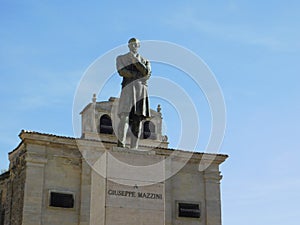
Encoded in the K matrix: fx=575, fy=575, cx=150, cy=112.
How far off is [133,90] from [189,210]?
615 inches

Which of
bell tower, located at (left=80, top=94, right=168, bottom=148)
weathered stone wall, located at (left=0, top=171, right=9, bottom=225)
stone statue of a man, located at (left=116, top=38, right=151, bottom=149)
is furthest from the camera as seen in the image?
bell tower, located at (left=80, top=94, right=168, bottom=148)

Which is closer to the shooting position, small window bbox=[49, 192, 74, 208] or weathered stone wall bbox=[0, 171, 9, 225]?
small window bbox=[49, 192, 74, 208]

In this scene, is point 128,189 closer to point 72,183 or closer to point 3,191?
point 72,183

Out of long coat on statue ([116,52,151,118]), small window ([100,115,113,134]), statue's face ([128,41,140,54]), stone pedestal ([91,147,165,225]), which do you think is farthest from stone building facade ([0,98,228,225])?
stone pedestal ([91,147,165,225])

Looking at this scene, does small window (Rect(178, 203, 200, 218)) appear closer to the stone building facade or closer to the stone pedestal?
the stone building facade

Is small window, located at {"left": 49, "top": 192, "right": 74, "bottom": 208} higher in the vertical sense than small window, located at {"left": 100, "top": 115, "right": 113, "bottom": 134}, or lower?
lower

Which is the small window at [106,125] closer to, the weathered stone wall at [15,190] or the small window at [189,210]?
the weathered stone wall at [15,190]

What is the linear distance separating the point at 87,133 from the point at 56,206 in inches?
382

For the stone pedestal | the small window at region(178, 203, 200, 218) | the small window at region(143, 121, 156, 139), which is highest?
the small window at region(143, 121, 156, 139)

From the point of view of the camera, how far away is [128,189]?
1363 centimetres

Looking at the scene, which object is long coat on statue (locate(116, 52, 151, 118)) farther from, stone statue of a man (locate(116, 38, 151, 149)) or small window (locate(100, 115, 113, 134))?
small window (locate(100, 115, 113, 134))

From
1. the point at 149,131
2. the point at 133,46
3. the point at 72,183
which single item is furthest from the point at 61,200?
the point at 133,46

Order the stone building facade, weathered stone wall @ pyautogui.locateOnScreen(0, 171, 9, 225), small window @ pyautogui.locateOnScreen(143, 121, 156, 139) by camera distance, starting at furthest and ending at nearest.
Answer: small window @ pyautogui.locateOnScreen(143, 121, 156, 139) → weathered stone wall @ pyautogui.locateOnScreen(0, 171, 9, 225) → the stone building facade

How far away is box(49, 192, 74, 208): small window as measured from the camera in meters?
26.4
